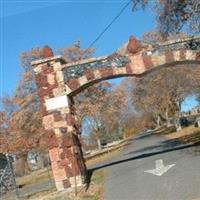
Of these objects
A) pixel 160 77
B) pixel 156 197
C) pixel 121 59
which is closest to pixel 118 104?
pixel 160 77

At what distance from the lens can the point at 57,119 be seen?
18.7 meters

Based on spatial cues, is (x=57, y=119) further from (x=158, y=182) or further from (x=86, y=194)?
(x=158, y=182)

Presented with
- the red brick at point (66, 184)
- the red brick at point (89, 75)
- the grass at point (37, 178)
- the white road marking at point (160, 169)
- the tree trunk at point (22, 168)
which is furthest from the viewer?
the tree trunk at point (22, 168)

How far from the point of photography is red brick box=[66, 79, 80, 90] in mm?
18938

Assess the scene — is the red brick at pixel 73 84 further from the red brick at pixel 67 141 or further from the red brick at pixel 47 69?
the red brick at pixel 67 141

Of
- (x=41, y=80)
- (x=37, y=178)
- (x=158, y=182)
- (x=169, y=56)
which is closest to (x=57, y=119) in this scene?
(x=41, y=80)

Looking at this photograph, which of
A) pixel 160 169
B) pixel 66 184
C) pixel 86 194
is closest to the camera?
pixel 86 194

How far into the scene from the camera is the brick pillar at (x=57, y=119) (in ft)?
60.4

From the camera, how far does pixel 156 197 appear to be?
12938 mm

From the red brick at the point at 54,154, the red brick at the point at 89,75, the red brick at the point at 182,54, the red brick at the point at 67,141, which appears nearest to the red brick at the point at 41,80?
the red brick at the point at 89,75

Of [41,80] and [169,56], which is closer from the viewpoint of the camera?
[41,80]

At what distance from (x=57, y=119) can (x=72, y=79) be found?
5.58 feet

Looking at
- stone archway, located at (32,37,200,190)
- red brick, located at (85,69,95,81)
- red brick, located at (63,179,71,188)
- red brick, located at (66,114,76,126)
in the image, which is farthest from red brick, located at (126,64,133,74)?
red brick, located at (63,179,71,188)

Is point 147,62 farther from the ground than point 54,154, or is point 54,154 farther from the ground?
point 147,62
